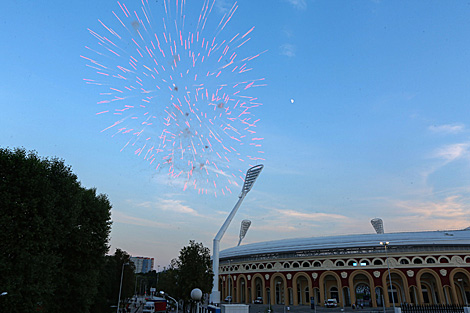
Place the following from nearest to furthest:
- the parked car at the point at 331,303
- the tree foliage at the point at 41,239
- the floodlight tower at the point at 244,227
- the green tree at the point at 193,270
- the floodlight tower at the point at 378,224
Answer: the tree foliage at the point at 41,239 < the green tree at the point at 193,270 < the parked car at the point at 331,303 < the floodlight tower at the point at 378,224 < the floodlight tower at the point at 244,227

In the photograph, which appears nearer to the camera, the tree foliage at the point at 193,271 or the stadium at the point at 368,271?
the tree foliage at the point at 193,271

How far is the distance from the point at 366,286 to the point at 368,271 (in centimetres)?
646

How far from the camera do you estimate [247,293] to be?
69562 millimetres

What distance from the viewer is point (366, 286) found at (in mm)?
60312

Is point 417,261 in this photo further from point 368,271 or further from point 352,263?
point 352,263

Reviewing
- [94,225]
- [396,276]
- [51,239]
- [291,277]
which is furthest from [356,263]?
[51,239]

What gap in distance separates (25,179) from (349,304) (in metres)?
58.2

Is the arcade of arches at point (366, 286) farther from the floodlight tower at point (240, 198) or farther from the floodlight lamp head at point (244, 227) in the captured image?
the floodlight lamp head at point (244, 227)

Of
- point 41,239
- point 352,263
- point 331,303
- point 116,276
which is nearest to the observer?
point 41,239

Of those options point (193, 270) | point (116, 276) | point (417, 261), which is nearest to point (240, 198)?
point (193, 270)

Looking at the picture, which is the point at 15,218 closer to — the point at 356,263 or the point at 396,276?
the point at 356,263

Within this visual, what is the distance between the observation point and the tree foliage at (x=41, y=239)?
22.1 m

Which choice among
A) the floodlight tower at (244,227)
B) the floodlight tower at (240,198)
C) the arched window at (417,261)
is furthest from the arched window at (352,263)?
the floodlight tower at (244,227)

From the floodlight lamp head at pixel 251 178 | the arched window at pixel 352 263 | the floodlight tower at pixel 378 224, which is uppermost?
the floodlight lamp head at pixel 251 178
